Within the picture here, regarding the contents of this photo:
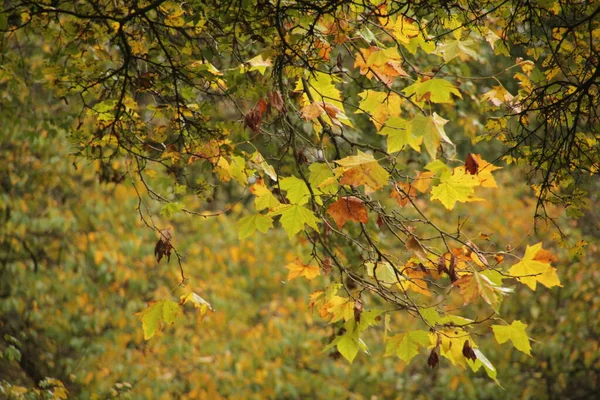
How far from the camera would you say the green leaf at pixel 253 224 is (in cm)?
273

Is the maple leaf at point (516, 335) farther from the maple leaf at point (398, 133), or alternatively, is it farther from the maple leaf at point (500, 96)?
the maple leaf at point (500, 96)

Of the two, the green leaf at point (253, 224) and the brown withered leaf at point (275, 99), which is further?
the green leaf at point (253, 224)

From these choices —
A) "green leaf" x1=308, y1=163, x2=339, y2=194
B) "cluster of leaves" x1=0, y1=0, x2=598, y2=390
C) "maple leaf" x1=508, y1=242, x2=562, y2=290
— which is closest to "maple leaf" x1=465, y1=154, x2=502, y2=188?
"cluster of leaves" x1=0, y1=0, x2=598, y2=390

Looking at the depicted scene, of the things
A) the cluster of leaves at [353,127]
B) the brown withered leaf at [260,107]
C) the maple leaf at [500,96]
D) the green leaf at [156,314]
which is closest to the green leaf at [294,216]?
the cluster of leaves at [353,127]

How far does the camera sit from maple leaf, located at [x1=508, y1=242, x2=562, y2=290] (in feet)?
8.16

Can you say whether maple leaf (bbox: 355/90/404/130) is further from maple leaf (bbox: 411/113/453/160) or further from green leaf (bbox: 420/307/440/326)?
green leaf (bbox: 420/307/440/326)

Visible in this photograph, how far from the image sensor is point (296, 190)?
8.18 ft

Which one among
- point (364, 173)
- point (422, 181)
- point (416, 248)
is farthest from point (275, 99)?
point (416, 248)

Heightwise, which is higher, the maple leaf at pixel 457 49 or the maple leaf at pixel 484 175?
the maple leaf at pixel 457 49

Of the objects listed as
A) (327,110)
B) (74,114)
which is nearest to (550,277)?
(327,110)

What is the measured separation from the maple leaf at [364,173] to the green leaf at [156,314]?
2.99 ft

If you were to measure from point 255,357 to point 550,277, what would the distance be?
20.3 feet

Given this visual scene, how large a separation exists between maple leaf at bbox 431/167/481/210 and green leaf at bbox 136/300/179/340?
3.44ft

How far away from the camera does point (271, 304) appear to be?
364 inches
